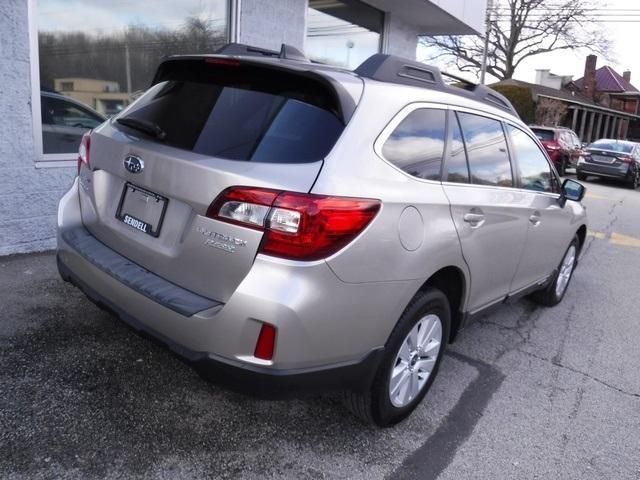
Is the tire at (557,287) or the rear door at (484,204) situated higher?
the rear door at (484,204)

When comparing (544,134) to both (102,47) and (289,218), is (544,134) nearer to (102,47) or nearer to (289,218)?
(102,47)

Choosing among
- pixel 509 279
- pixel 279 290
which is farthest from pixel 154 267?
pixel 509 279

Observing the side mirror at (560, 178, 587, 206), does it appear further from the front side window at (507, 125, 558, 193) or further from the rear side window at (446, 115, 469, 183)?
the rear side window at (446, 115, 469, 183)

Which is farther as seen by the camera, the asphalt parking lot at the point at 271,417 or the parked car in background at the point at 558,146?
the parked car in background at the point at 558,146

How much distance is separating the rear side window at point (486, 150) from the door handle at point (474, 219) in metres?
0.22

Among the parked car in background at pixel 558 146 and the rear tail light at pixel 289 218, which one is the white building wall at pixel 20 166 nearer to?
the rear tail light at pixel 289 218

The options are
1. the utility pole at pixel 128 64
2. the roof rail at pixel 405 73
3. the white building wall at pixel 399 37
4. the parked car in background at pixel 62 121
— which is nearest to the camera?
the roof rail at pixel 405 73

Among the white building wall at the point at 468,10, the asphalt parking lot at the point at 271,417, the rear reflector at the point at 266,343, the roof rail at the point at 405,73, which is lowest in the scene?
the asphalt parking lot at the point at 271,417

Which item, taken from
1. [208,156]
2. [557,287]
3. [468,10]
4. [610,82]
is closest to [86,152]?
[208,156]

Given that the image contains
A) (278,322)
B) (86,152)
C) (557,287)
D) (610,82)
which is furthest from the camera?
(610,82)

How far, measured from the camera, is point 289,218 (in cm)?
219

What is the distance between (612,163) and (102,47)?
56.0 feet

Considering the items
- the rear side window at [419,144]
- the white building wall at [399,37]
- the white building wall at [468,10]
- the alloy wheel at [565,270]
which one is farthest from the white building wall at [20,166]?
the white building wall at [399,37]

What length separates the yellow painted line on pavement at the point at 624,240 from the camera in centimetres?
870
